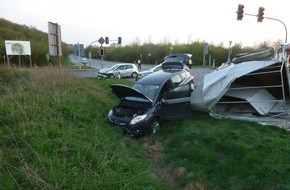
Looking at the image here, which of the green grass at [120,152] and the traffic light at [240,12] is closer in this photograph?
the green grass at [120,152]

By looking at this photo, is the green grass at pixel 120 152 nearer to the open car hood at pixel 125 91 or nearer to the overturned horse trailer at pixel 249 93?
the overturned horse trailer at pixel 249 93

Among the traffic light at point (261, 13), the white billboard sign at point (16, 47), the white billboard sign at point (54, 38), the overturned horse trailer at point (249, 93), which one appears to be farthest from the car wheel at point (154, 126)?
the white billboard sign at point (16, 47)

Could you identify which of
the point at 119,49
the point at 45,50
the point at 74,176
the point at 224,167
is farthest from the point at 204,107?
the point at 119,49

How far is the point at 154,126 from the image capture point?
7.47m

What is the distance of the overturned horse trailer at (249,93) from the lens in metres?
7.66

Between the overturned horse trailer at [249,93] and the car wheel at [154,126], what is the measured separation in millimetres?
1479

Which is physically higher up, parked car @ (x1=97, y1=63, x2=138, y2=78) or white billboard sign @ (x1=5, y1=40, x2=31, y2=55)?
white billboard sign @ (x1=5, y1=40, x2=31, y2=55)

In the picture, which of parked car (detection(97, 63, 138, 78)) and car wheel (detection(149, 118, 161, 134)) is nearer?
car wheel (detection(149, 118, 161, 134))

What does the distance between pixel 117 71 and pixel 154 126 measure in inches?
661

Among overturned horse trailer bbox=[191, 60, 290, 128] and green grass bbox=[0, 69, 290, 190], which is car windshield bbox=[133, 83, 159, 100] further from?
overturned horse trailer bbox=[191, 60, 290, 128]

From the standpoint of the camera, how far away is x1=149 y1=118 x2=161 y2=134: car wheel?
7304 millimetres

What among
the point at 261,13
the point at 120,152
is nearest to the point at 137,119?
the point at 120,152

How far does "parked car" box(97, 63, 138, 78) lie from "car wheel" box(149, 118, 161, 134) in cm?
1557

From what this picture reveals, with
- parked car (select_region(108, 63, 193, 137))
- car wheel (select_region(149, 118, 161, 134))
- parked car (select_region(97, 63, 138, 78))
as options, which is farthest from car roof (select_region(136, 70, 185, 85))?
parked car (select_region(97, 63, 138, 78))
